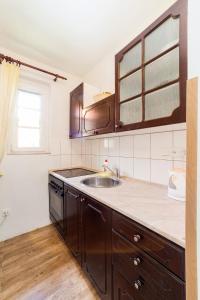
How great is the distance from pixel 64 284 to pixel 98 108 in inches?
64.9

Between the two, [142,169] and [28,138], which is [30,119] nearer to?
[28,138]

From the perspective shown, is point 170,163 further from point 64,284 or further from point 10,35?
point 10,35

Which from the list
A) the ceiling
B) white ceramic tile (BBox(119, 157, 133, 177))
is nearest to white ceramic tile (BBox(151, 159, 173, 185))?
white ceramic tile (BBox(119, 157, 133, 177))

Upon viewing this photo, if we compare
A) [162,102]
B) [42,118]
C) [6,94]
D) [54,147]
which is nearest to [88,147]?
[54,147]

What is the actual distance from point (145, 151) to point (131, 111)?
46 centimetres

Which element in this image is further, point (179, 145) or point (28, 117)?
point (28, 117)

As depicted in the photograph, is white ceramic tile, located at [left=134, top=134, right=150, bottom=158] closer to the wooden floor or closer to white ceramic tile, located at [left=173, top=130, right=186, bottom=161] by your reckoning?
white ceramic tile, located at [left=173, top=130, right=186, bottom=161]

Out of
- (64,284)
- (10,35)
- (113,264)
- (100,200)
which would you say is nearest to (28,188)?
(64,284)

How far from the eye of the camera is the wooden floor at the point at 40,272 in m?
1.11

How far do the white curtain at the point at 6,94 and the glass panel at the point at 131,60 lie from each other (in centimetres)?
127

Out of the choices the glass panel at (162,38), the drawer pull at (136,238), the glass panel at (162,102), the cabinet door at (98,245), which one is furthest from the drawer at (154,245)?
the glass panel at (162,38)

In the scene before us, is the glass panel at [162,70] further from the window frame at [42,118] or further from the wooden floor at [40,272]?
the wooden floor at [40,272]

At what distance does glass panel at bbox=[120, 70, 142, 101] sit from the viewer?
42.1 inches

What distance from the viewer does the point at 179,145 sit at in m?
1.13
